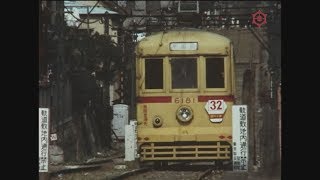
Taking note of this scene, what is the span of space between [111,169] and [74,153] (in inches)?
44.4

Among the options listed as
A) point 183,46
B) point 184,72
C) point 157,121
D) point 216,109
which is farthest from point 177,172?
point 183,46

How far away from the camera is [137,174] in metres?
8.38

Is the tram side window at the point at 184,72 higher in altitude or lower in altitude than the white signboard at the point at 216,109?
higher

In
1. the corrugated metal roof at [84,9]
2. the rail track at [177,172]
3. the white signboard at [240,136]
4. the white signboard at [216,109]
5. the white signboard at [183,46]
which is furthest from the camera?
the corrugated metal roof at [84,9]

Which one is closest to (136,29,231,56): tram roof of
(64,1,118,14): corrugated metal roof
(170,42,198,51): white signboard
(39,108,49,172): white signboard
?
(170,42,198,51): white signboard

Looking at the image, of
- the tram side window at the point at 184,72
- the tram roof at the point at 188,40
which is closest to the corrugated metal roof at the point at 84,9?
the tram roof at the point at 188,40

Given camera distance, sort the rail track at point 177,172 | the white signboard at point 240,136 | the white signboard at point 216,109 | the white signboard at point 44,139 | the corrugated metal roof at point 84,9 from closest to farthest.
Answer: the white signboard at point 44,139
the white signboard at point 240,136
the rail track at point 177,172
the white signboard at point 216,109
the corrugated metal roof at point 84,9

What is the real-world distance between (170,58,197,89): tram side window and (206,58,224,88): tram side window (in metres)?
0.23

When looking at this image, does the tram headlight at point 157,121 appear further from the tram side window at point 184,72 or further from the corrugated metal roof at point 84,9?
the corrugated metal roof at point 84,9

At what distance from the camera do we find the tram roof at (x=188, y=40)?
868 cm

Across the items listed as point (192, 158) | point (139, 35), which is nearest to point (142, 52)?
point (139, 35)

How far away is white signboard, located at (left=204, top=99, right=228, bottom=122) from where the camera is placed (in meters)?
8.48

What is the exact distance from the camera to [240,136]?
781cm

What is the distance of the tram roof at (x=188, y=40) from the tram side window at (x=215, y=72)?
13 cm
